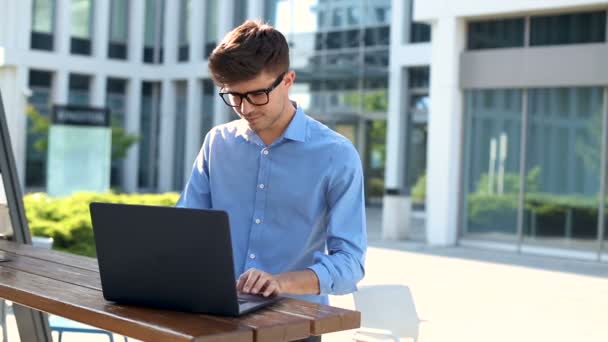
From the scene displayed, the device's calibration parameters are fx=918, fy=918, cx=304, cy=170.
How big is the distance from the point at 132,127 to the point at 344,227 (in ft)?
97.7

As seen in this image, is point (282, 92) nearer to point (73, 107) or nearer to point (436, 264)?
point (436, 264)

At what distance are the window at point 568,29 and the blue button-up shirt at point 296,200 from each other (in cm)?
1319

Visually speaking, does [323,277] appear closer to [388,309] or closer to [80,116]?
[388,309]

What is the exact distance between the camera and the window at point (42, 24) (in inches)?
1139

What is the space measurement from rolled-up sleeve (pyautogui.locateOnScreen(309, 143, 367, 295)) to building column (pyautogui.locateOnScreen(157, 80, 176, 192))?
29120 mm

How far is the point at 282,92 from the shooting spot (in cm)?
269

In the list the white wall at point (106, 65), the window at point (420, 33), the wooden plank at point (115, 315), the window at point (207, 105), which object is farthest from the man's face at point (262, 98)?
the window at point (207, 105)

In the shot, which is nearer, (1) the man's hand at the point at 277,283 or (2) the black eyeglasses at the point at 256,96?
(1) the man's hand at the point at 277,283

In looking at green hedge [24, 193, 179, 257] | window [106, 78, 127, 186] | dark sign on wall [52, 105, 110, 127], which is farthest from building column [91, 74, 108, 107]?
green hedge [24, 193, 179, 257]

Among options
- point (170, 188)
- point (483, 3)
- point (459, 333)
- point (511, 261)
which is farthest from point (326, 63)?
point (459, 333)

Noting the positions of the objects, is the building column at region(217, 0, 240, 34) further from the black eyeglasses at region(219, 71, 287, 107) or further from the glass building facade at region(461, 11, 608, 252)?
the black eyeglasses at region(219, 71, 287, 107)

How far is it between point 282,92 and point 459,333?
5.98 meters

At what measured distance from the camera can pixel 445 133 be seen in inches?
658

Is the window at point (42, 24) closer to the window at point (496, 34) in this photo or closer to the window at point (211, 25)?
the window at point (211, 25)
